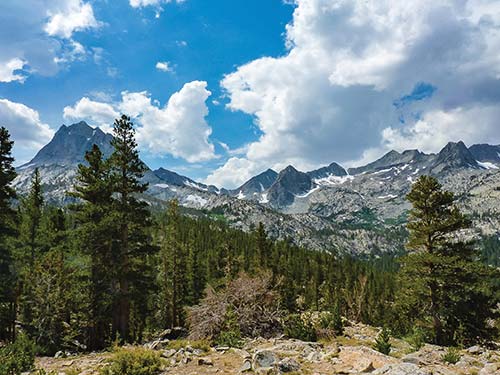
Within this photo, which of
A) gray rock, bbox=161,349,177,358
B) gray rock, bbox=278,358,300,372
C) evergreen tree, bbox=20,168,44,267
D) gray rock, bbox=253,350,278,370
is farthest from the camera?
evergreen tree, bbox=20,168,44,267

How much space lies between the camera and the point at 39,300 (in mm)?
20844

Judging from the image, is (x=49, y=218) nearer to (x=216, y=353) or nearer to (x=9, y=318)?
Answer: (x=9, y=318)

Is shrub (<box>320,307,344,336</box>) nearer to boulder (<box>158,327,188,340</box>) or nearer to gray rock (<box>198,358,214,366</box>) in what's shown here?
boulder (<box>158,327,188,340</box>)

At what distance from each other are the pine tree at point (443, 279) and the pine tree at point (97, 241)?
19.7 metres

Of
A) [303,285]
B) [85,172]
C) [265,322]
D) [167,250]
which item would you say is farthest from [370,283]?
[85,172]

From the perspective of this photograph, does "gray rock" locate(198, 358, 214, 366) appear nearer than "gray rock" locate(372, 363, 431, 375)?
No

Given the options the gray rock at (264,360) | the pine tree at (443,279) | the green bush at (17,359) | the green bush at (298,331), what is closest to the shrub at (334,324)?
the green bush at (298,331)

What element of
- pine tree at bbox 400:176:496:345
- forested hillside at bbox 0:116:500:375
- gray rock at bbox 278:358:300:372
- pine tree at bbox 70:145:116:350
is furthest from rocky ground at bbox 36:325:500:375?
pine tree at bbox 400:176:496:345

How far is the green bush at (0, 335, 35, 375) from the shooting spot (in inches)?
433

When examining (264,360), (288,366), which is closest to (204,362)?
(264,360)

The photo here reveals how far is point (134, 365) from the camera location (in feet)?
36.8

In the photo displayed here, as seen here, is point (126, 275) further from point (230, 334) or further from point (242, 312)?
point (230, 334)

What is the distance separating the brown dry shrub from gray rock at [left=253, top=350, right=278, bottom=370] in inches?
306

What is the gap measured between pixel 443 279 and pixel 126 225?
2062 centimetres
